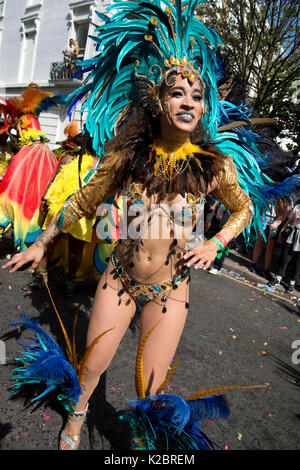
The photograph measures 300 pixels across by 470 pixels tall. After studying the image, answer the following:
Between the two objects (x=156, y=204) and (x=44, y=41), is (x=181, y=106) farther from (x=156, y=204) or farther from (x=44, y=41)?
(x=44, y=41)

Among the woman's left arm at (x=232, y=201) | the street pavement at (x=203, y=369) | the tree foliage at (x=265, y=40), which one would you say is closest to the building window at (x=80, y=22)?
the tree foliage at (x=265, y=40)

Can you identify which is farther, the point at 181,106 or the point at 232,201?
the point at 232,201

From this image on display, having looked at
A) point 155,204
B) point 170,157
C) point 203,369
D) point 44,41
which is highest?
point 44,41

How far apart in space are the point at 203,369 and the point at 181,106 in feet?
8.06

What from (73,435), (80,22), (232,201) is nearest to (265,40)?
(232,201)

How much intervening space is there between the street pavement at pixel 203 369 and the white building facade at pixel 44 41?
479 inches

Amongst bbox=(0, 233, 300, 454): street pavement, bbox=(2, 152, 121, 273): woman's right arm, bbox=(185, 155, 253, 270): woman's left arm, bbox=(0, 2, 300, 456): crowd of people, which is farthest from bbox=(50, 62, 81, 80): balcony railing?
bbox=(185, 155, 253, 270): woman's left arm

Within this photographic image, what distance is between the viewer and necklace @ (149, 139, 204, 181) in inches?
67.7

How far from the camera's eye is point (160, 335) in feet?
5.46

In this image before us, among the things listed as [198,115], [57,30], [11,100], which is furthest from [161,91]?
[57,30]

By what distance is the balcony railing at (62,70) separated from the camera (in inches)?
634

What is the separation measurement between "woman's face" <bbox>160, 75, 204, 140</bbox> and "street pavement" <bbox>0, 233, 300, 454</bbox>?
6.48 feet

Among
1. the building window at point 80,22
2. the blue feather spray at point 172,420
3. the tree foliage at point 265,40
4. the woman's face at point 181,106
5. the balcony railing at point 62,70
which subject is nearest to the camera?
the blue feather spray at point 172,420

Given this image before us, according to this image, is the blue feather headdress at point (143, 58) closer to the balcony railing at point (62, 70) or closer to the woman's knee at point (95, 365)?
the woman's knee at point (95, 365)
